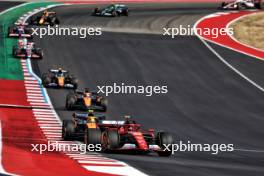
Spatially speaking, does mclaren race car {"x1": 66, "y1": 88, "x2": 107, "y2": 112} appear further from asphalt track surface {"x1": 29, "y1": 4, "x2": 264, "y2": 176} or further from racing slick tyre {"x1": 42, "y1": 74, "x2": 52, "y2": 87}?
racing slick tyre {"x1": 42, "y1": 74, "x2": 52, "y2": 87}

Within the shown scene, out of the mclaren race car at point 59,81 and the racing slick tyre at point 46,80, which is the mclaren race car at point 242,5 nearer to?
the mclaren race car at point 59,81

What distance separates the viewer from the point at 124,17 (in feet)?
211

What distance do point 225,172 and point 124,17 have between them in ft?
138

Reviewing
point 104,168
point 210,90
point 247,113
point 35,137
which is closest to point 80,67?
point 210,90

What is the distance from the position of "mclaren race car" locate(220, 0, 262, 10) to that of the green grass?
1397cm

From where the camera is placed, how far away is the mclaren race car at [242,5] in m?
69.6

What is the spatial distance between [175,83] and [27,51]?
948cm

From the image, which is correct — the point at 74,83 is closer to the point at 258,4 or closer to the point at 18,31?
the point at 18,31

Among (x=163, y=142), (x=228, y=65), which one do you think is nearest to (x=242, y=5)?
(x=228, y=65)

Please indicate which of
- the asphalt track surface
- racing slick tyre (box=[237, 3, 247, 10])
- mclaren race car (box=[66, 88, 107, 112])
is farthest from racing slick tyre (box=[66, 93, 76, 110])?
racing slick tyre (box=[237, 3, 247, 10])

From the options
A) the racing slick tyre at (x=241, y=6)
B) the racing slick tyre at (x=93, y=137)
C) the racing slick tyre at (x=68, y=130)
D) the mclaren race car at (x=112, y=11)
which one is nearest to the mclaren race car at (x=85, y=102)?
the racing slick tyre at (x=68, y=130)

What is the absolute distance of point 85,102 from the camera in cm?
3681

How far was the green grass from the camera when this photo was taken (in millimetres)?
45719

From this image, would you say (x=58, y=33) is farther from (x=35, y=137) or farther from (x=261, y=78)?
(x=35, y=137)
